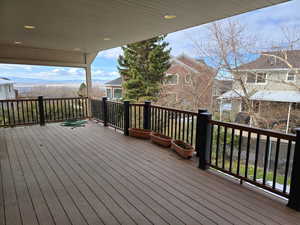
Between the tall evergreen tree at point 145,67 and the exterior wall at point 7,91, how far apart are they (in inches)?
295

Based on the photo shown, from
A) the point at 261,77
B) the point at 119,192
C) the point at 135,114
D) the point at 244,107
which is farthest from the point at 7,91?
the point at 261,77

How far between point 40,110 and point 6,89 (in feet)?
6.20

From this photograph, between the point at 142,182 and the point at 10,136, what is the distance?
4.40 metres

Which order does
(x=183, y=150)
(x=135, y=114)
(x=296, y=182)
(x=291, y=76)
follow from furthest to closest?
(x=291, y=76), (x=135, y=114), (x=183, y=150), (x=296, y=182)

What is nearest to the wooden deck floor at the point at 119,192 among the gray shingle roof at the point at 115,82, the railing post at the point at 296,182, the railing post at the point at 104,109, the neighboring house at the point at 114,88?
the railing post at the point at 296,182

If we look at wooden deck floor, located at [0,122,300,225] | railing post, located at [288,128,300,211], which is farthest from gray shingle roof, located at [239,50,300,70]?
railing post, located at [288,128,300,211]

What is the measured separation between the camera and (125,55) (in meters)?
13.7

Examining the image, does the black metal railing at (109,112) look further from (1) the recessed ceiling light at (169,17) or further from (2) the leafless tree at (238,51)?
(2) the leafless tree at (238,51)

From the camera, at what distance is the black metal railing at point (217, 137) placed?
212cm

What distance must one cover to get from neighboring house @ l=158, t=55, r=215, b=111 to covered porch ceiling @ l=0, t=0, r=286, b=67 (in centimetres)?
616

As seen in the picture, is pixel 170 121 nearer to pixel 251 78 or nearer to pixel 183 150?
pixel 183 150

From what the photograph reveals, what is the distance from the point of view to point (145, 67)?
13.5 metres

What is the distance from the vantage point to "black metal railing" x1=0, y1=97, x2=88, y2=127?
610cm

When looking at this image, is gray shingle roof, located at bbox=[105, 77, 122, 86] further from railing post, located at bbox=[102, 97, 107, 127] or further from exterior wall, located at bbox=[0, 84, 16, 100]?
railing post, located at bbox=[102, 97, 107, 127]
